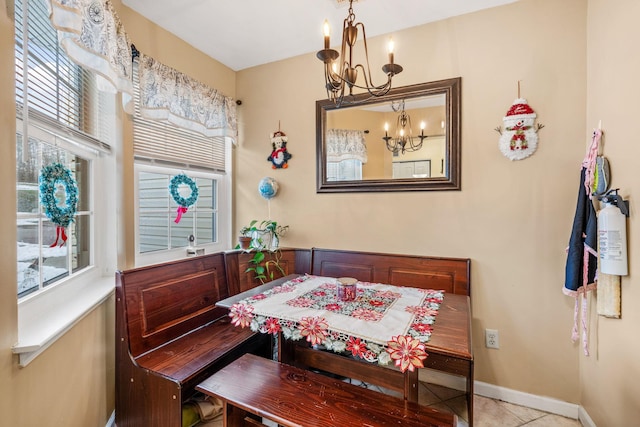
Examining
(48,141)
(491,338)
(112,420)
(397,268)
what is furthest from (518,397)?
(48,141)

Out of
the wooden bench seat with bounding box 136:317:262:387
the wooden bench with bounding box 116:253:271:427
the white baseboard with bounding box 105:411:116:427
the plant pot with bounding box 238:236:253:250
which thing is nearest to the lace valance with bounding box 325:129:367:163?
the plant pot with bounding box 238:236:253:250

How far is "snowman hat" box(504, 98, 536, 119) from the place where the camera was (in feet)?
5.90

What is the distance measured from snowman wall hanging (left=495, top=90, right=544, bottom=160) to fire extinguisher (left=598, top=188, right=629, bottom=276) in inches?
20.6

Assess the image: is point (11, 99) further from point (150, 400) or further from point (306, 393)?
point (306, 393)

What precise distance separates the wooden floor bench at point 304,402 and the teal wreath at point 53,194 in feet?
3.22

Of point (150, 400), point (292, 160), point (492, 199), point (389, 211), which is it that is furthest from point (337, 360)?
point (292, 160)

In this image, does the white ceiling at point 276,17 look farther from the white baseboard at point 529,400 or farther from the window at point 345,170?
the white baseboard at point 529,400

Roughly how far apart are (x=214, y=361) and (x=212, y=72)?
7.66 ft

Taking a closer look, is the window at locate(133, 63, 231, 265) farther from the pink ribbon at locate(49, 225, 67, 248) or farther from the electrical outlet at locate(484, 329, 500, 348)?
the electrical outlet at locate(484, 329, 500, 348)

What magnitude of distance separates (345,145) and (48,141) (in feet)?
5.89

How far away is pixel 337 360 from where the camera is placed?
5.12ft

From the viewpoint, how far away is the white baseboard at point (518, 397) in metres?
1.76

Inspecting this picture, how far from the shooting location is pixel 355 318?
1290 millimetres

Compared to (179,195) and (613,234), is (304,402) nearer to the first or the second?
(613,234)
